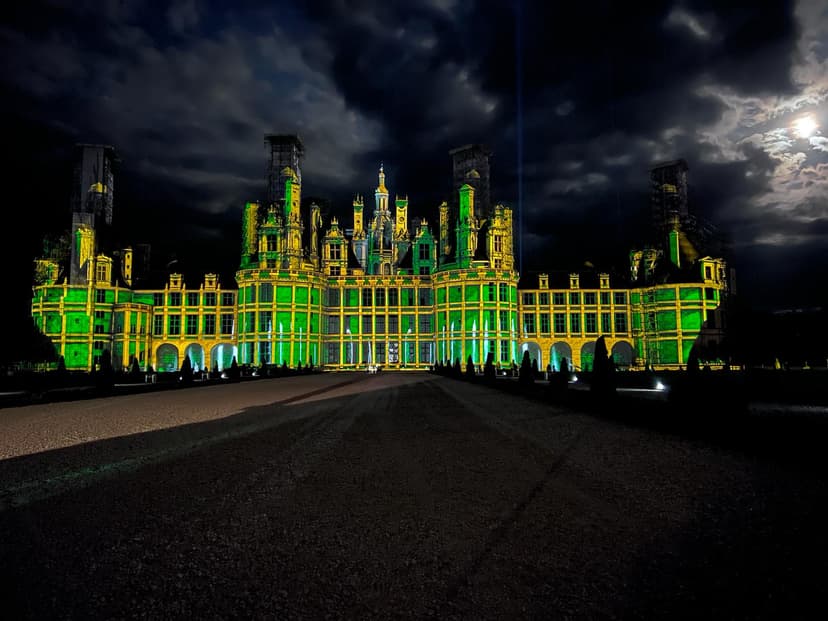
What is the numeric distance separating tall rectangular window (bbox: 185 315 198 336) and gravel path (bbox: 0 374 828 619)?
6545 cm

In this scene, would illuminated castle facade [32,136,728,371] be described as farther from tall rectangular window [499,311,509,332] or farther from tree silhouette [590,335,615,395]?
tree silhouette [590,335,615,395]

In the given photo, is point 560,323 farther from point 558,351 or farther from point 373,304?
point 373,304

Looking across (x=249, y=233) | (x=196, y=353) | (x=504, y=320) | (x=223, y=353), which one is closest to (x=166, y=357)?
(x=196, y=353)

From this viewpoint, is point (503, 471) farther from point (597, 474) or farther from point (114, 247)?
point (114, 247)

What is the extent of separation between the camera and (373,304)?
7206 centimetres

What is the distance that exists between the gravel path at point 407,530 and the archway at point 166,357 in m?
67.4

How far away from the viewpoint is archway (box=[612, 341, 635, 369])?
236 ft

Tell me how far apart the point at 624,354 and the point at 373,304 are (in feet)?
112

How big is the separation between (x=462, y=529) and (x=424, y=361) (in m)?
67.6

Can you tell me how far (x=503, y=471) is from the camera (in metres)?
8.14

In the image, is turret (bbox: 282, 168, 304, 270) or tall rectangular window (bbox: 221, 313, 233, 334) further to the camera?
tall rectangular window (bbox: 221, 313, 233, 334)

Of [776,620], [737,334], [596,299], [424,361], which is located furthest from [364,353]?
[776,620]

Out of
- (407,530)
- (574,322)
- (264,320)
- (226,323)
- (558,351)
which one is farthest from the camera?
(558,351)

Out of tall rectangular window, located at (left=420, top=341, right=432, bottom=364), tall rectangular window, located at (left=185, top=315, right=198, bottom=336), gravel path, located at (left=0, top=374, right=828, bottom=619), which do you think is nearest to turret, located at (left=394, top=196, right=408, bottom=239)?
tall rectangular window, located at (left=420, top=341, right=432, bottom=364)
